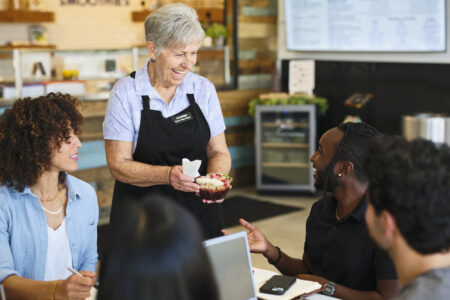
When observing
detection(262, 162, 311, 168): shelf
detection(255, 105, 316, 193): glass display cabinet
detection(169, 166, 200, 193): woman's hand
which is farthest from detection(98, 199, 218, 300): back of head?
detection(262, 162, 311, 168): shelf

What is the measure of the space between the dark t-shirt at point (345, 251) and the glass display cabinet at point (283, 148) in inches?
174

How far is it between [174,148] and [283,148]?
437 cm

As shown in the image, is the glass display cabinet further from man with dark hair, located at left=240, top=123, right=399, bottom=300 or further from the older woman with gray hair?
man with dark hair, located at left=240, top=123, right=399, bottom=300

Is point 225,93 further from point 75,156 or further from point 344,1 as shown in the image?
point 75,156

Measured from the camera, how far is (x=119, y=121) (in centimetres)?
270

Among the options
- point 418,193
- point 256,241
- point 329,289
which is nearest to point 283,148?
point 256,241

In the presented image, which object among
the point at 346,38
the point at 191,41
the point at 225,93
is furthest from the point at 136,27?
the point at 191,41

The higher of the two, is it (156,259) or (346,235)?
(156,259)

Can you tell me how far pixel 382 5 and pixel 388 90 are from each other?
2.87 ft

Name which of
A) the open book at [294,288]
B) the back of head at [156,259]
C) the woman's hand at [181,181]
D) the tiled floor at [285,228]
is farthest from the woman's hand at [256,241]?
the tiled floor at [285,228]

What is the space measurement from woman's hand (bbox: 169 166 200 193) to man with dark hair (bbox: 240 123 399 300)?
1.12ft

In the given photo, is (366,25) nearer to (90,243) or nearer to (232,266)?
(90,243)

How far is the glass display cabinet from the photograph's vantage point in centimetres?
693

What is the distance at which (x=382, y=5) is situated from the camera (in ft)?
20.9
